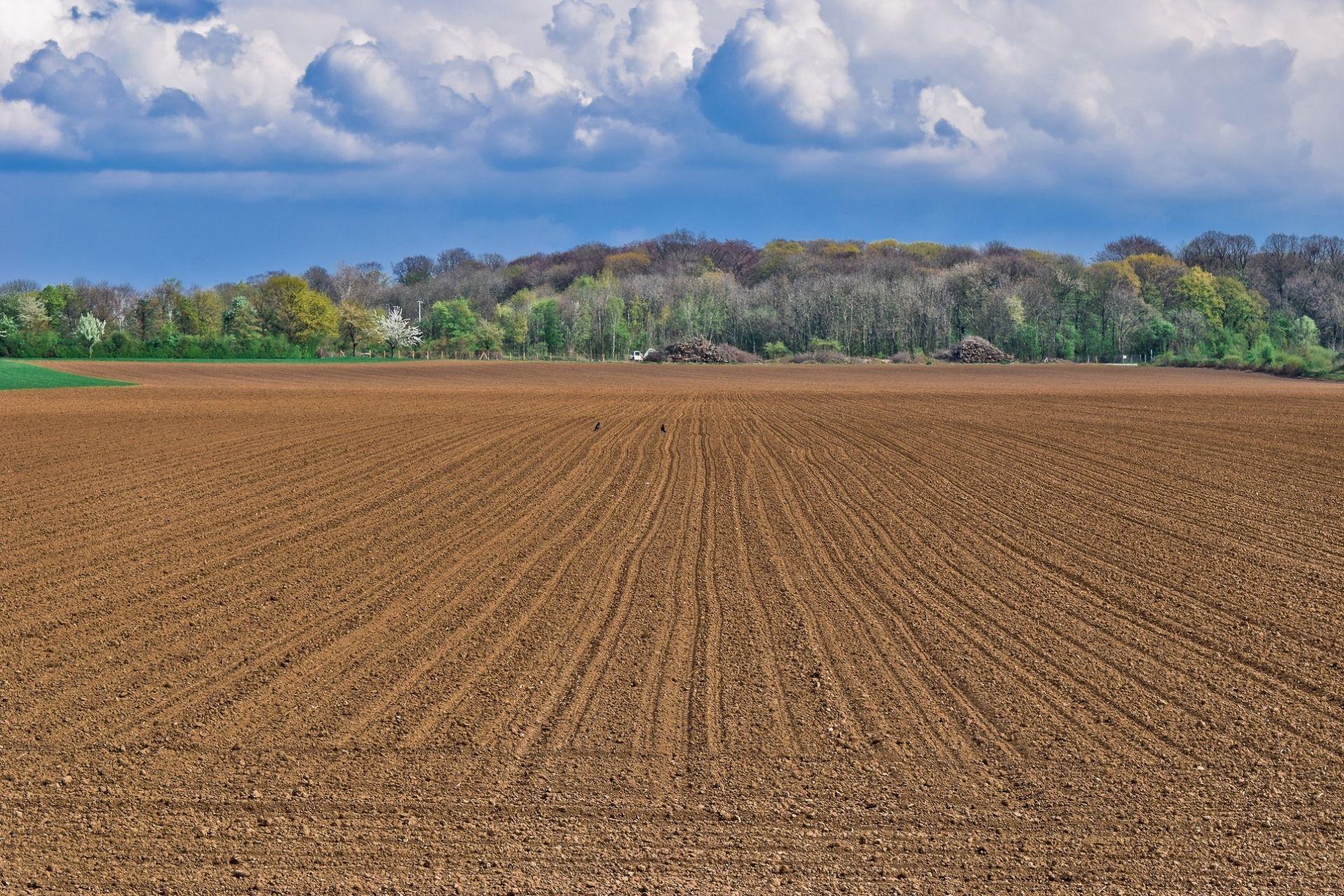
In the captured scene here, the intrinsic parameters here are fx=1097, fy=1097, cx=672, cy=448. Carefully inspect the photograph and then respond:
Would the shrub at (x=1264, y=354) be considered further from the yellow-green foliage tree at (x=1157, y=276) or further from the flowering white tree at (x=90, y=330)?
the flowering white tree at (x=90, y=330)

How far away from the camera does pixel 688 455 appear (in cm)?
2195

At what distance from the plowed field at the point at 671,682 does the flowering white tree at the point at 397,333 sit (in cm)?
11407

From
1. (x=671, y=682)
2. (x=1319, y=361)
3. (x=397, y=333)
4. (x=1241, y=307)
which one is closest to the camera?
(x=671, y=682)

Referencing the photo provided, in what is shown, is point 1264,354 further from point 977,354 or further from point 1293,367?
point 977,354

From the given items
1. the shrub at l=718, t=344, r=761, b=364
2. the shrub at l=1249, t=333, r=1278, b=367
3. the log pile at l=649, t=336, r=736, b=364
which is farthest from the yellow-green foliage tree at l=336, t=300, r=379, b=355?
the shrub at l=1249, t=333, r=1278, b=367

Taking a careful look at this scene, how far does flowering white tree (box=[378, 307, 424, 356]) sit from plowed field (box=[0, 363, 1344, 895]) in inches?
4491

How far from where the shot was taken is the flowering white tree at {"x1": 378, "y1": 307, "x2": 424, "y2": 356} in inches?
5098

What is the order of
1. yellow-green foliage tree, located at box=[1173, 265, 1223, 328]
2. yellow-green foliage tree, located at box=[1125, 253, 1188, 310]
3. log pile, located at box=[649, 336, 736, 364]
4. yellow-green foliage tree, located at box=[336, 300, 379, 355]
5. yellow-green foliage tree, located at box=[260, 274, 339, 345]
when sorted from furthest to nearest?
yellow-green foliage tree, located at box=[1125, 253, 1188, 310] → yellow-green foliage tree, located at box=[1173, 265, 1223, 328] → yellow-green foliage tree, located at box=[336, 300, 379, 355] → yellow-green foliage tree, located at box=[260, 274, 339, 345] → log pile, located at box=[649, 336, 736, 364]

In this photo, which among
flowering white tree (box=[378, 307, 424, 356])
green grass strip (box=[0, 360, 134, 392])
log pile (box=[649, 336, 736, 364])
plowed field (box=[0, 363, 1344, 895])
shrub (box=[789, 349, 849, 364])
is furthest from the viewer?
flowering white tree (box=[378, 307, 424, 356])

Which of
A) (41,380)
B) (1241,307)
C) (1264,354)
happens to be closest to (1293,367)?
(1264,354)

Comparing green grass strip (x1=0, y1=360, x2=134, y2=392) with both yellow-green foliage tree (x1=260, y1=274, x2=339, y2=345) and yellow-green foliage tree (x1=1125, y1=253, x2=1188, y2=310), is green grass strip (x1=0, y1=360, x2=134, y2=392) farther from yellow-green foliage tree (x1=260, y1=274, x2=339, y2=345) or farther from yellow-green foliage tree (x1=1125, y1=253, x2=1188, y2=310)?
yellow-green foliage tree (x1=1125, y1=253, x2=1188, y2=310)

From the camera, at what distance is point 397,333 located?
130500 millimetres

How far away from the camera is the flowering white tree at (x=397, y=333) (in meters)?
130

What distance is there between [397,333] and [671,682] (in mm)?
127630
